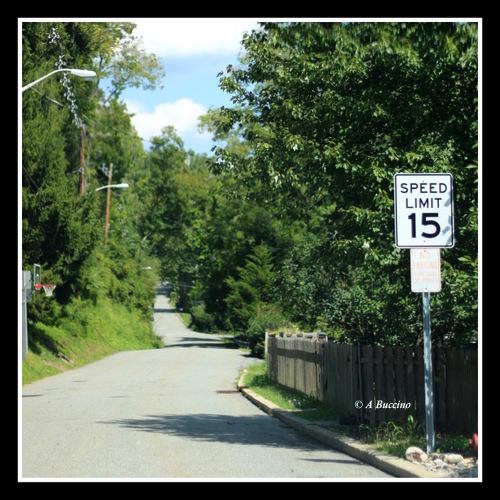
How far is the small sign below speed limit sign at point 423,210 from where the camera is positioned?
28.4 feet

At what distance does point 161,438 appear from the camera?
11359mm

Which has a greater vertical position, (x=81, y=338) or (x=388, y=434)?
(x=388, y=434)

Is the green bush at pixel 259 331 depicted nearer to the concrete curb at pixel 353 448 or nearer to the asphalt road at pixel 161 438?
the asphalt road at pixel 161 438

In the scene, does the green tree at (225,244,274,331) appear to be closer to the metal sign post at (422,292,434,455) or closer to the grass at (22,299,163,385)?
the grass at (22,299,163,385)

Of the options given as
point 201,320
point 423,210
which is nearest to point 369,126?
point 423,210

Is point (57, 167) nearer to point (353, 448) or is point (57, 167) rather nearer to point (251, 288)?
point (353, 448)

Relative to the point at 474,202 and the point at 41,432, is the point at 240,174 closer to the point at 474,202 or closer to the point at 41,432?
the point at 474,202

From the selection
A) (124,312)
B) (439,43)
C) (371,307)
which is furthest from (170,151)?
(439,43)

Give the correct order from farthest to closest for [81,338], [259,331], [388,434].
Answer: [259,331]
[81,338]
[388,434]

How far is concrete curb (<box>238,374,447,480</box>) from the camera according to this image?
7961 millimetres

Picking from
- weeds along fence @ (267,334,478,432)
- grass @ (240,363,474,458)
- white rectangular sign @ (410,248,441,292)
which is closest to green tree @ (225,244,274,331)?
grass @ (240,363,474,458)

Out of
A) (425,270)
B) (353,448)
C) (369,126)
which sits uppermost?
(369,126)

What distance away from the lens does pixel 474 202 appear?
972 cm

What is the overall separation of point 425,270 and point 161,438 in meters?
5.13
